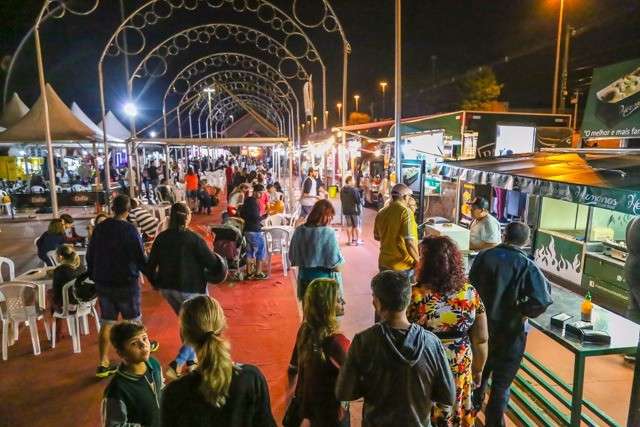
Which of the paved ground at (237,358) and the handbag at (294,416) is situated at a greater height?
the handbag at (294,416)

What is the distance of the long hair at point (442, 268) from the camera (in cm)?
270

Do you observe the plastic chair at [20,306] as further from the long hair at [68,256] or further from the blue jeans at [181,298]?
the blue jeans at [181,298]

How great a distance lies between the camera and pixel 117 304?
4.62m

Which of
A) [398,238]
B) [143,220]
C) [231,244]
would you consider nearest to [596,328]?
[398,238]

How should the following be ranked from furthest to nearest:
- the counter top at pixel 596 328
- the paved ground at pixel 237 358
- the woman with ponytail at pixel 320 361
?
the paved ground at pixel 237 358 → the counter top at pixel 596 328 → the woman with ponytail at pixel 320 361

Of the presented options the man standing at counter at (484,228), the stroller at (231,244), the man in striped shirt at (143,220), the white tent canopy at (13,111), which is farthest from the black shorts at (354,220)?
the white tent canopy at (13,111)

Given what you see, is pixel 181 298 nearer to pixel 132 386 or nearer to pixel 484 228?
pixel 132 386

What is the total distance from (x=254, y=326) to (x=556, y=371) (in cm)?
369

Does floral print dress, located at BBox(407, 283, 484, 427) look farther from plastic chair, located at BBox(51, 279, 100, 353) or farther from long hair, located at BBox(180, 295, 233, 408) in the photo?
plastic chair, located at BBox(51, 279, 100, 353)

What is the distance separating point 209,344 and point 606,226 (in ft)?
27.8

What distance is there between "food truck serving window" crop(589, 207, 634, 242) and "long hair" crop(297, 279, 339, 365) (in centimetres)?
730

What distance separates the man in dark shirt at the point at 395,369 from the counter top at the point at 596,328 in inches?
68.8

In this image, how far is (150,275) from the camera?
439 centimetres

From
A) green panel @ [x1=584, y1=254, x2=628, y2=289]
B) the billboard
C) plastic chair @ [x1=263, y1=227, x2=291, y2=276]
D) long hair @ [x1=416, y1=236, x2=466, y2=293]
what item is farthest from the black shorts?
long hair @ [x1=416, y1=236, x2=466, y2=293]
